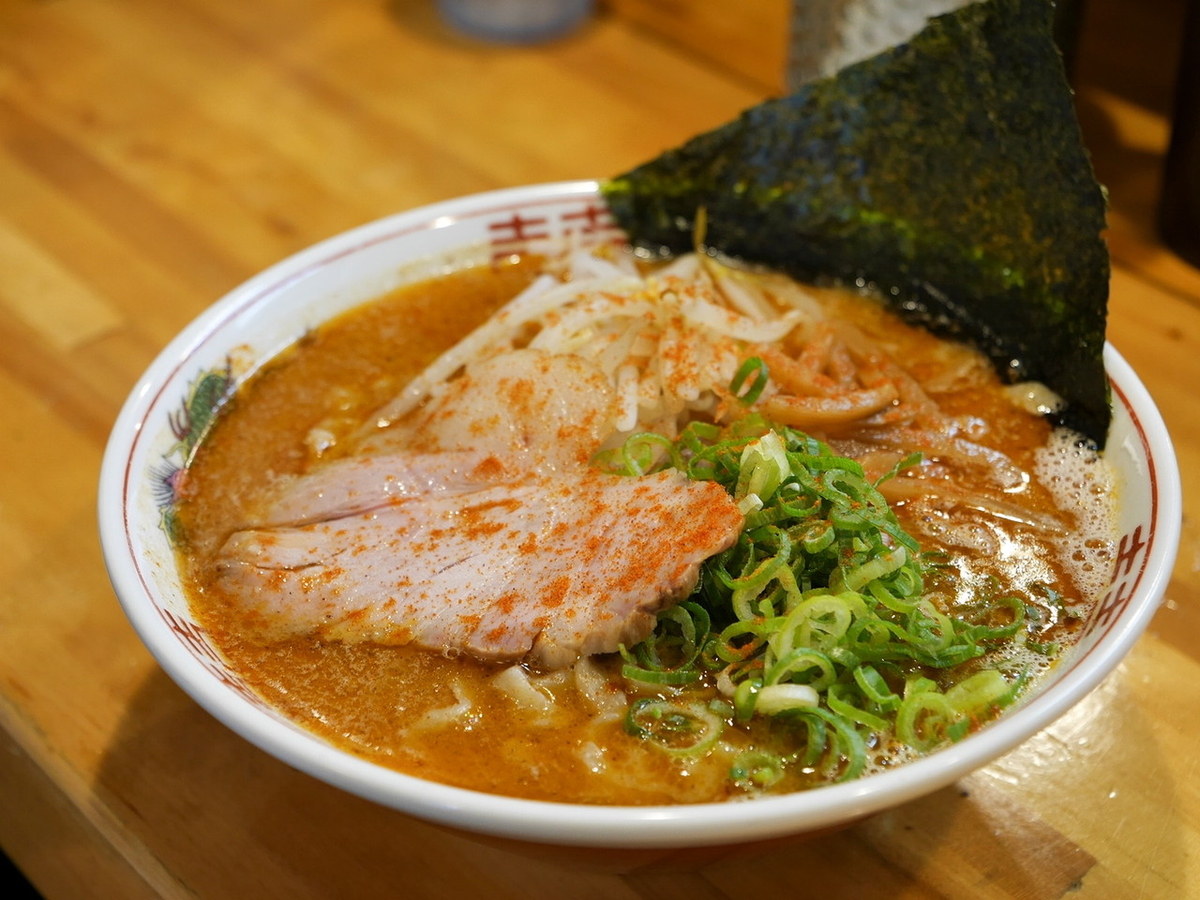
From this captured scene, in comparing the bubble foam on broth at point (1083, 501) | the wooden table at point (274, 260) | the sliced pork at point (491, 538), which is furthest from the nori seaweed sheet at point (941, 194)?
the sliced pork at point (491, 538)

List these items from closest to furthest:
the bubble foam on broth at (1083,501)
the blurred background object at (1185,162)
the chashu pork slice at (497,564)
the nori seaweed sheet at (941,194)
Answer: the chashu pork slice at (497,564)
the bubble foam on broth at (1083,501)
the nori seaweed sheet at (941,194)
the blurred background object at (1185,162)

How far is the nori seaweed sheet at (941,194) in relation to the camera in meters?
1.87

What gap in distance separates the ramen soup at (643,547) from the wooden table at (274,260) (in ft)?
0.67

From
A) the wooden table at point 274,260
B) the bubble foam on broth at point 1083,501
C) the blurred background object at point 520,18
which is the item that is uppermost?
the blurred background object at point 520,18

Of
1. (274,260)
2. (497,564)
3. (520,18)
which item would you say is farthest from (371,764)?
(520,18)

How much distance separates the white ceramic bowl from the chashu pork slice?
0.51ft

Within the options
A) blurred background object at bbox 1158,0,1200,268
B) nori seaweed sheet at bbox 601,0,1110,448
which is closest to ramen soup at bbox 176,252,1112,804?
nori seaweed sheet at bbox 601,0,1110,448

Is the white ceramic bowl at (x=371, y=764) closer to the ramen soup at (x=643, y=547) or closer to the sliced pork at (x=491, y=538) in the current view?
the ramen soup at (x=643, y=547)

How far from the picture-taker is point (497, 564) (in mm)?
1592

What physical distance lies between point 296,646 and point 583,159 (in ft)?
5.73

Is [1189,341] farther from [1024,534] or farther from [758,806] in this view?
[758,806]

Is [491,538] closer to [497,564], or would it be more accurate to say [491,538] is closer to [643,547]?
[497,564]

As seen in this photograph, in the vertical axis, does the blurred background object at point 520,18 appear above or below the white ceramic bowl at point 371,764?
above

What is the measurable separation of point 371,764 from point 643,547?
47cm
